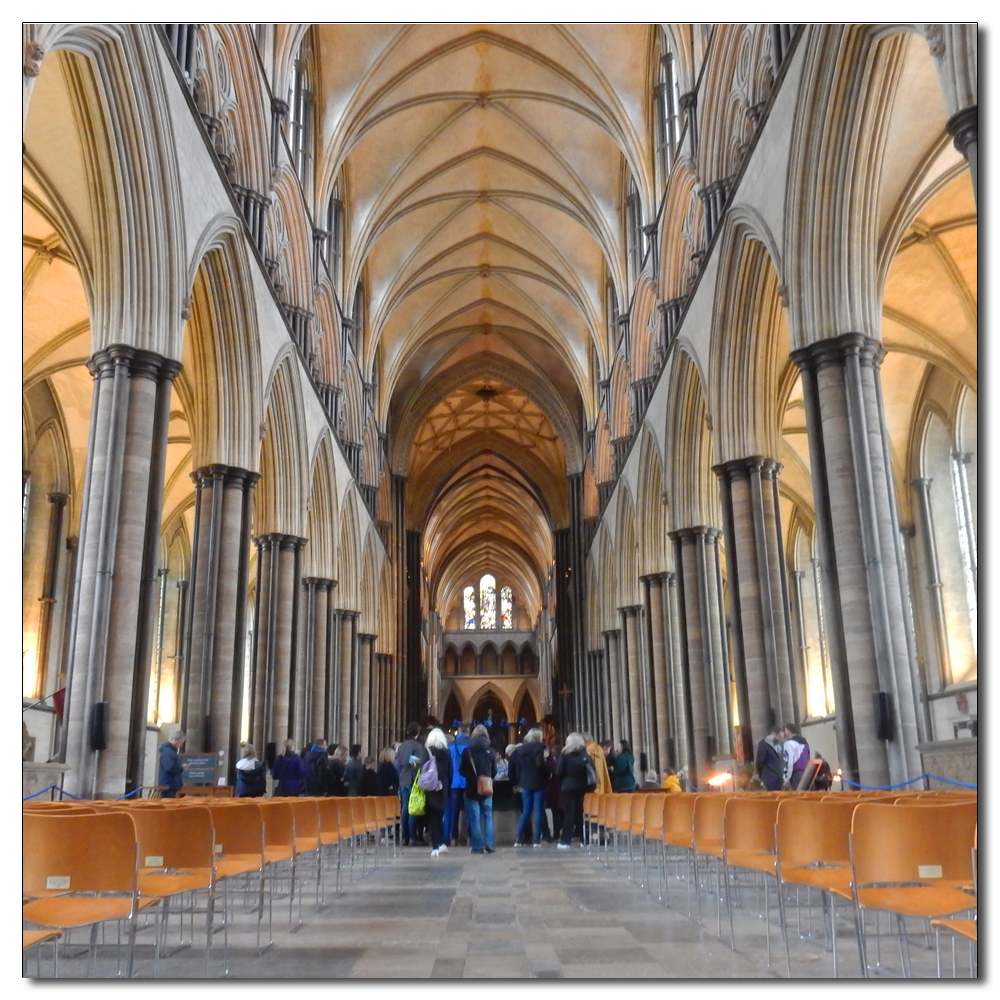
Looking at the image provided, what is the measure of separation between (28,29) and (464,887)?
20.5 ft

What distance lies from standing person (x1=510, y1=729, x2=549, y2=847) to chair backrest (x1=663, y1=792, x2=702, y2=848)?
15.0 feet

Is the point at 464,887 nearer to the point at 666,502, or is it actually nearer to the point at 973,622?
the point at 666,502

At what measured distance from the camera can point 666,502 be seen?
55.9 feet

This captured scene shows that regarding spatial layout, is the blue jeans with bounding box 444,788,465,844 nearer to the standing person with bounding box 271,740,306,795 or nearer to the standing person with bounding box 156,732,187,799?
the standing person with bounding box 271,740,306,795

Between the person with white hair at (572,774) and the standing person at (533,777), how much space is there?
25 cm

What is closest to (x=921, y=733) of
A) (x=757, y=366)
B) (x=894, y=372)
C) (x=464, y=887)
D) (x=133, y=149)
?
(x=464, y=887)

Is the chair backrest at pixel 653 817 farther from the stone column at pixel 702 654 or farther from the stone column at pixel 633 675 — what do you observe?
the stone column at pixel 633 675

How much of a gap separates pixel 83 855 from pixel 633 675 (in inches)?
826

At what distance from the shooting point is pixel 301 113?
17391 mm

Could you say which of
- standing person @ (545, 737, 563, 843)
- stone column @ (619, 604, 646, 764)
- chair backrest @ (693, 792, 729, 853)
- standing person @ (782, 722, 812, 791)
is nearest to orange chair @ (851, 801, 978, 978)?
chair backrest @ (693, 792, 729, 853)

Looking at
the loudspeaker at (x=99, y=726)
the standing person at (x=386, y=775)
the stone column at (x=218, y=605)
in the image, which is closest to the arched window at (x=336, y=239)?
the stone column at (x=218, y=605)

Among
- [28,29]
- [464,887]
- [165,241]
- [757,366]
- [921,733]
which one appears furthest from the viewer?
[757,366]

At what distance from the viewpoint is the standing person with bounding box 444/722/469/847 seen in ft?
32.8

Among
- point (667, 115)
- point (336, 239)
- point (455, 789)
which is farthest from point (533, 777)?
point (336, 239)
